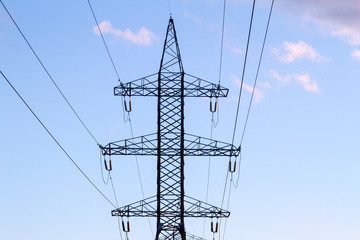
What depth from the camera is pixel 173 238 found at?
31.1m

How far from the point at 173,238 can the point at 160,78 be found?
7183 mm

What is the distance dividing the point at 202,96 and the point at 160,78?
2074 mm

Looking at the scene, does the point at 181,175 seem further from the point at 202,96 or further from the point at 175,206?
the point at 202,96

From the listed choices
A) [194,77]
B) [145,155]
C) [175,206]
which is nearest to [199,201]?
[175,206]

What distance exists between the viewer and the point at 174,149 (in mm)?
31234

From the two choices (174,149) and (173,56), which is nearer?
(174,149)

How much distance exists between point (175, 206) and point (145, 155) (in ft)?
→ 8.38

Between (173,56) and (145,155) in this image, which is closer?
(145,155)

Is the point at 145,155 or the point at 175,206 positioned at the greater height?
the point at 145,155

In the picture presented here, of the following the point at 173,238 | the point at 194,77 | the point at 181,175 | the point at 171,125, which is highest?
the point at 194,77

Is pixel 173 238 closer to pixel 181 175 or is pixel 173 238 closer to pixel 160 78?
pixel 181 175

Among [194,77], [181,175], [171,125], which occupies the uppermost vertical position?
[194,77]

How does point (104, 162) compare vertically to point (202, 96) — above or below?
below

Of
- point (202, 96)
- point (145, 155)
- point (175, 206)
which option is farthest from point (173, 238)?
point (202, 96)
